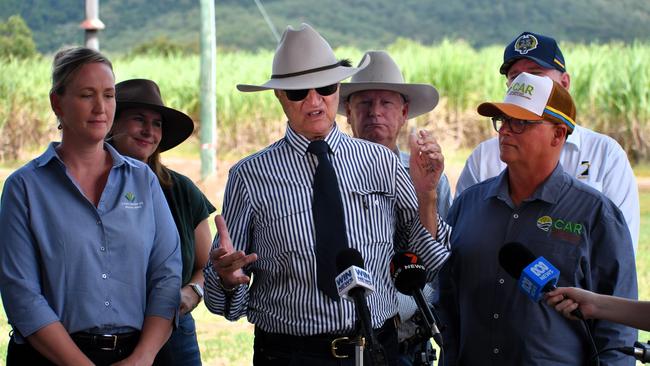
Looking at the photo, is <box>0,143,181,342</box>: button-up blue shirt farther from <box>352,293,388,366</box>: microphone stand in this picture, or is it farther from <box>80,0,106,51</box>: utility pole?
<box>80,0,106,51</box>: utility pole

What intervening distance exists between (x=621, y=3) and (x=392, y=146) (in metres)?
51.3

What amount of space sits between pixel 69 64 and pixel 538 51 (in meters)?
2.18

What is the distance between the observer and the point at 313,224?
3902mm

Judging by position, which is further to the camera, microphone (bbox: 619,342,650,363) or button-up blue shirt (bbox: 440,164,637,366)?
button-up blue shirt (bbox: 440,164,637,366)

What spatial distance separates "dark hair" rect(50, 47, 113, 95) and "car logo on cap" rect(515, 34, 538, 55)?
1997 mm

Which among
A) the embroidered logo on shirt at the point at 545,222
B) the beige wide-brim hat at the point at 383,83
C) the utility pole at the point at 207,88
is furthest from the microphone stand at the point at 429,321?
the utility pole at the point at 207,88

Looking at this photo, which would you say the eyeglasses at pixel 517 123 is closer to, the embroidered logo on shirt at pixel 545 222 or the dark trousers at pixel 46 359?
the embroidered logo on shirt at pixel 545 222

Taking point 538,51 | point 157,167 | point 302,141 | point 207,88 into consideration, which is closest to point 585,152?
point 538,51

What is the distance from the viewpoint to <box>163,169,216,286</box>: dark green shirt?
4.80 m

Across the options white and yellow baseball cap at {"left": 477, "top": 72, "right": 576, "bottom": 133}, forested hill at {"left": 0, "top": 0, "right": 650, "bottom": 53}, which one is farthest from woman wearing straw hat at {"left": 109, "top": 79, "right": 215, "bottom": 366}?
forested hill at {"left": 0, "top": 0, "right": 650, "bottom": 53}

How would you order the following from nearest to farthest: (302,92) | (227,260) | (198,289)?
1. (227,260)
2. (302,92)
3. (198,289)

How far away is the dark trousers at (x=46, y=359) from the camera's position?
381 cm

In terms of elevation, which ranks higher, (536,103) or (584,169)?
(536,103)

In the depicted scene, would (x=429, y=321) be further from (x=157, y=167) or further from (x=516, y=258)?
(x=157, y=167)
